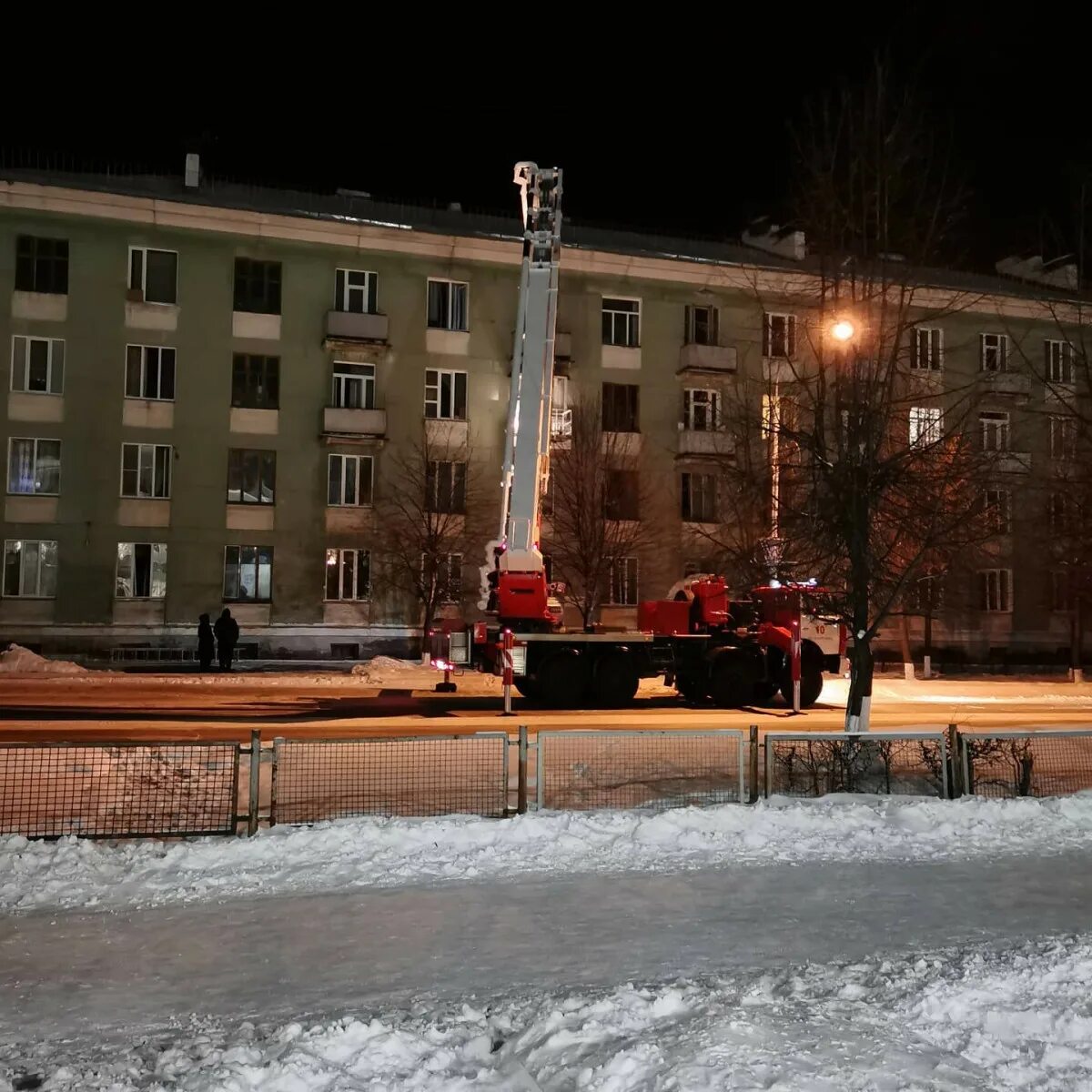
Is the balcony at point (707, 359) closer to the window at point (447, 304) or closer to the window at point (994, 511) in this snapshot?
the window at point (447, 304)

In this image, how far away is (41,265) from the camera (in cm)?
3578

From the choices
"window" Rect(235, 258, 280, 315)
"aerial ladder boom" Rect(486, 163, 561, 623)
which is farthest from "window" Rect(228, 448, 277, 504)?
"aerial ladder boom" Rect(486, 163, 561, 623)

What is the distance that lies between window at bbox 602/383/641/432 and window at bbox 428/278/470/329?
5852 mm

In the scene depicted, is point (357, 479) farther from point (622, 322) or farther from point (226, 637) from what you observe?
point (622, 322)

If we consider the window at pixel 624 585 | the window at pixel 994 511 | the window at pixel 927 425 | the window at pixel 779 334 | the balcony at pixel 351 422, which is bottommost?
the window at pixel 624 585

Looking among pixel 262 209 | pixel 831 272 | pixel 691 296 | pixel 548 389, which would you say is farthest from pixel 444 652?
pixel 691 296

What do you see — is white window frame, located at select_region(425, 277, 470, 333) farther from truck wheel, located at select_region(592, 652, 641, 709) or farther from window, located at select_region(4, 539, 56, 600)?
truck wheel, located at select_region(592, 652, 641, 709)

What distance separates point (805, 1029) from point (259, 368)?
35.3m

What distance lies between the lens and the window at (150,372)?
36344mm

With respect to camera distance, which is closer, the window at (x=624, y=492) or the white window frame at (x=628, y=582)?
the window at (x=624, y=492)

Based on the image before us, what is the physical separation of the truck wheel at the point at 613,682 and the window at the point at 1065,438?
9.29 meters

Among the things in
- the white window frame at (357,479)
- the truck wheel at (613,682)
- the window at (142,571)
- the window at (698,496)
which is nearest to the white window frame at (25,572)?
the window at (142,571)

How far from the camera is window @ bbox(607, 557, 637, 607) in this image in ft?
131

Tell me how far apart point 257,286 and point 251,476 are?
6.57 meters
